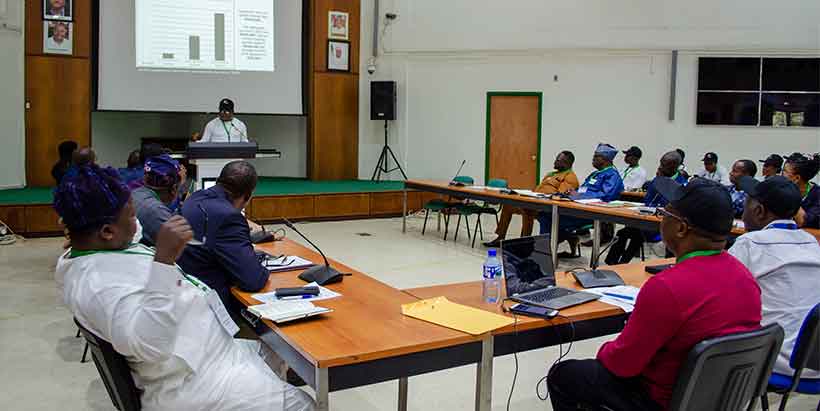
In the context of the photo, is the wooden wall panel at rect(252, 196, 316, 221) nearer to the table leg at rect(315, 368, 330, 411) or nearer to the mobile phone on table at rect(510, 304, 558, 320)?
the mobile phone on table at rect(510, 304, 558, 320)

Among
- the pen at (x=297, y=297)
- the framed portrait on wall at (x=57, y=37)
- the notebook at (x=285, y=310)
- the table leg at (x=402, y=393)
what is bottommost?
the table leg at (x=402, y=393)

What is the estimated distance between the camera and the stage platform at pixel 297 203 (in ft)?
25.6

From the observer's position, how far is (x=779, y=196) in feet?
9.18

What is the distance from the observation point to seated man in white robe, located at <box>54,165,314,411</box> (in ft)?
5.55

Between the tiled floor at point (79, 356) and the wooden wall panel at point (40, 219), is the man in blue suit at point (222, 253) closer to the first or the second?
the tiled floor at point (79, 356)

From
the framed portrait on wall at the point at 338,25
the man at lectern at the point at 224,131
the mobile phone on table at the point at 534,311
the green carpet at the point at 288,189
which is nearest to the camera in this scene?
the mobile phone on table at the point at 534,311

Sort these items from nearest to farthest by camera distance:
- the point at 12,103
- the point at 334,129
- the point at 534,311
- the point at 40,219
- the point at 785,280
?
the point at 534,311
the point at 785,280
the point at 40,219
the point at 12,103
the point at 334,129

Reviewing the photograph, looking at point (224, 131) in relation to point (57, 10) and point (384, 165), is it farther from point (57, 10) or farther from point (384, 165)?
point (384, 165)

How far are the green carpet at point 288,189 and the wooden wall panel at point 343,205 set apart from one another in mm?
87

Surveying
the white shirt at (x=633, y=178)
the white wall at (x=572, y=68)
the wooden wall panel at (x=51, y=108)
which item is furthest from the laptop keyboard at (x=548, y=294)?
the wooden wall panel at (x=51, y=108)

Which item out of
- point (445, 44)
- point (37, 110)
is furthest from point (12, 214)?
point (445, 44)

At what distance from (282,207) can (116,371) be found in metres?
7.52

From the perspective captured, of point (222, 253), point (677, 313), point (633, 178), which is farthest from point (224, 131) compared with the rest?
point (677, 313)

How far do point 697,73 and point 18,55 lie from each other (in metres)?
9.83
